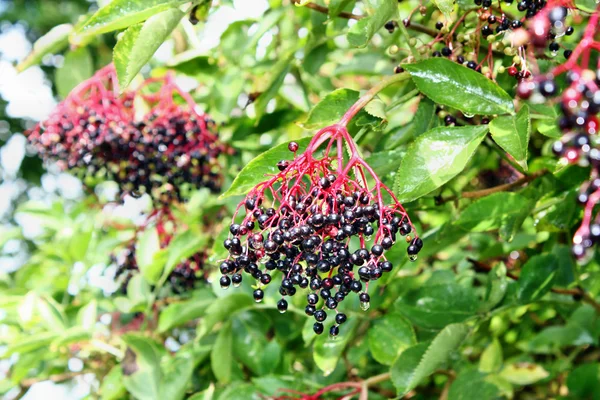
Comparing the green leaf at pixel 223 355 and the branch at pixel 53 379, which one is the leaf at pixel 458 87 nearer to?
the green leaf at pixel 223 355

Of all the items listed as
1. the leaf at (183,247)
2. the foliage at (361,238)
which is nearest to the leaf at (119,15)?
the foliage at (361,238)

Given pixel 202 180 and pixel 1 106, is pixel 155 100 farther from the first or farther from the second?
pixel 1 106

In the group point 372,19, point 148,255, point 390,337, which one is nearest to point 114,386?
point 148,255

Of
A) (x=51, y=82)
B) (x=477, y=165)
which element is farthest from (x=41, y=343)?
(x=51, y=82)

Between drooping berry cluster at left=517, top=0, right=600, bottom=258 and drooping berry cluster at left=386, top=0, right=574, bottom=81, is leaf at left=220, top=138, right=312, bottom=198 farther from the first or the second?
drooping berry cluster at left=517, top=0, right=600, bottom=258

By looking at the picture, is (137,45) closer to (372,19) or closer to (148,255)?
(372,19)

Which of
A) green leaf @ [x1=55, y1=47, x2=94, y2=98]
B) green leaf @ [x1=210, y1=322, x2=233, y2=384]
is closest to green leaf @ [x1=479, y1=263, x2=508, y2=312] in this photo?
green leaf @ [x1=210, y1=322, x2=233, y2=384]
